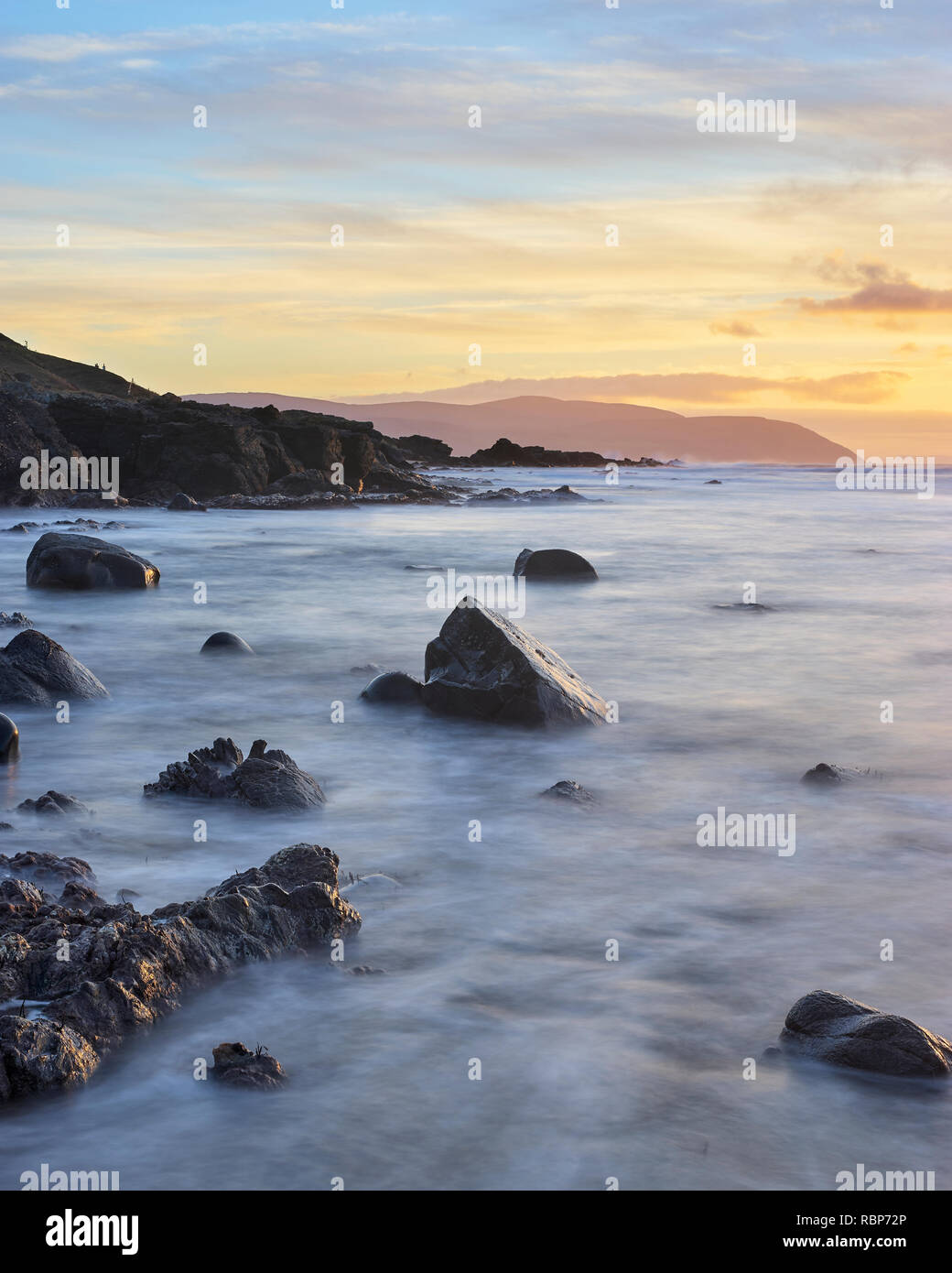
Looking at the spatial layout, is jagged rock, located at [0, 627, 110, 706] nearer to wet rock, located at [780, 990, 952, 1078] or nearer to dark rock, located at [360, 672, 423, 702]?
dark rock, located at [360, 672, 423, 702]

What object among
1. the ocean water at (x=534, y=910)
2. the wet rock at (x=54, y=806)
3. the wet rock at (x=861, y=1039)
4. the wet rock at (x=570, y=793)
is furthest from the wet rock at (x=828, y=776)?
the wet rock at (x=54, y=806)

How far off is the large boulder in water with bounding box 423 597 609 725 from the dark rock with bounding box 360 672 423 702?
7.9 inches

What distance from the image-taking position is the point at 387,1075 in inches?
191

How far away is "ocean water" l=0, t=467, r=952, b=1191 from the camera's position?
4.38 m

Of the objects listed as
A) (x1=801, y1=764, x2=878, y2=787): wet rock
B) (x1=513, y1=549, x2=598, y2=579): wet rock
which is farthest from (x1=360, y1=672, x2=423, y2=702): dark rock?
(x1=513, y1=549, x2=598, y2=579): wet rock

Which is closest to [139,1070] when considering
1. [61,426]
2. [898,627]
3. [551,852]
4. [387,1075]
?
[387,1075]

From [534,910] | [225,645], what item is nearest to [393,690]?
[225,645]

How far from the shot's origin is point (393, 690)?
11.7m

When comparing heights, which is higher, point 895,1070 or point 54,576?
point 54,576

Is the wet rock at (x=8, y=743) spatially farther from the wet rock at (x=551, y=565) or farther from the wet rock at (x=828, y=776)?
the wet rock at (x=551, y=565)

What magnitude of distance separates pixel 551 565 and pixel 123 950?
16.9 metres

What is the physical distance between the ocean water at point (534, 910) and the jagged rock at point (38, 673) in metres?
0.36

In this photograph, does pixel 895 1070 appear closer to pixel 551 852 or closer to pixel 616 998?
pixel 616 998
